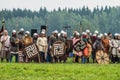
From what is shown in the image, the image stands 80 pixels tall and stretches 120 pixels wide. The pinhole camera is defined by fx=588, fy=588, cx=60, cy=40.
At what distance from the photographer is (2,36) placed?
1316 inches

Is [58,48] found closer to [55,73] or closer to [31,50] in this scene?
[31,50]

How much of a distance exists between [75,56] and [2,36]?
14.2 feet

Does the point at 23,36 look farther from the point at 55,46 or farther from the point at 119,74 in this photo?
the point at 119,74

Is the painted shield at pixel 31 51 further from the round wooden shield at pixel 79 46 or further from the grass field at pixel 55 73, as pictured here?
the grass field at pixel 55 73

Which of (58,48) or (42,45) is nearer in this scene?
(42,45)

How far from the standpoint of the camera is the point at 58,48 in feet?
110

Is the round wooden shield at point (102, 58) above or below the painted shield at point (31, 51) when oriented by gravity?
below

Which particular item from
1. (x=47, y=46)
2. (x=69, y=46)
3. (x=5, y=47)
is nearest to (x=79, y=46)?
(x=69, y=46)

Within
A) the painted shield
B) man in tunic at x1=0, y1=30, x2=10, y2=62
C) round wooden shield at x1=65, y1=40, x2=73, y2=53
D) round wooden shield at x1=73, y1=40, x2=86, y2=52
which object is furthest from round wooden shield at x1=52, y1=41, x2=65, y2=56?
man in tunic at x1=0, y1=30, x2=10, y2=62

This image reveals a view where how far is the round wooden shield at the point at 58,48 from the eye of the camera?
33.6 m

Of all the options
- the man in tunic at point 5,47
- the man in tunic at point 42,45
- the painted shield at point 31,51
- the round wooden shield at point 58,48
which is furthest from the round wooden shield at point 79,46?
the man in tunic at point 5,47

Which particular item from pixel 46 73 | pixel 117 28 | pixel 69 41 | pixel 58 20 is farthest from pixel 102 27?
pixel 46 73

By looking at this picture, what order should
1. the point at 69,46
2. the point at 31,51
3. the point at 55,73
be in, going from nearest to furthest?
the point at 55,73, the point at 31,51, the point at 69,46

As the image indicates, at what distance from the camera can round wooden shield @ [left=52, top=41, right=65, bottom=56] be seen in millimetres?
33594
